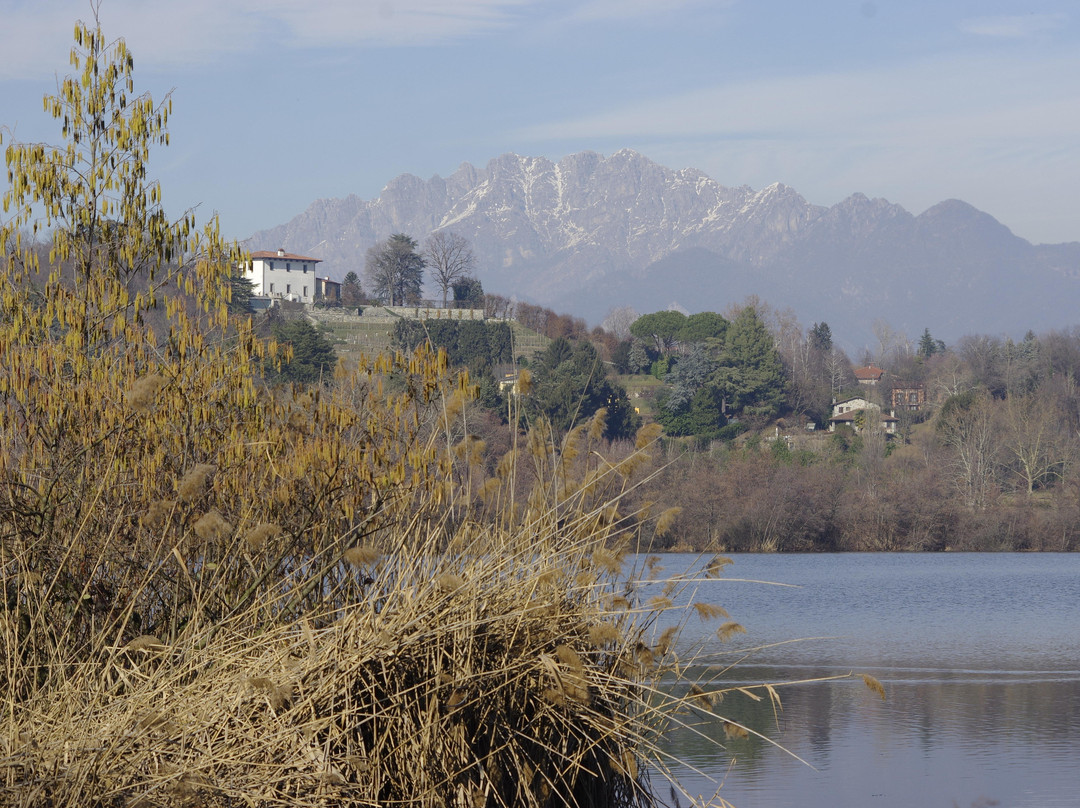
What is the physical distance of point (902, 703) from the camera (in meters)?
13.9

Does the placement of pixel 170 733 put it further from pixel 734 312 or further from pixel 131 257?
pixel 734 312

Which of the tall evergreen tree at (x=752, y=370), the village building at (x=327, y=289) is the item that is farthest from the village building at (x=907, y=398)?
the village building at (x=327, y=289)

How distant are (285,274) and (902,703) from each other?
372 feet

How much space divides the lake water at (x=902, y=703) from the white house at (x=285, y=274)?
313 ft

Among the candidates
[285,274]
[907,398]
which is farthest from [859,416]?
[285,274]

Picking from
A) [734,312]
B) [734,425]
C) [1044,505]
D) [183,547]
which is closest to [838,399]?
[734,312]

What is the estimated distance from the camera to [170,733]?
390 centimetres

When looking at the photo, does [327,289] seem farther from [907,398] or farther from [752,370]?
[907,398]

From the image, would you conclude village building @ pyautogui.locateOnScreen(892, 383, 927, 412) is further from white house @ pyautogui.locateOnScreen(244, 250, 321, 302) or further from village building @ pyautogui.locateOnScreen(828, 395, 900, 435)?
white house @ pyautogui.locateOnScreen(244, 250, 321, 302)

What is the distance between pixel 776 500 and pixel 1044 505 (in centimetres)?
1443

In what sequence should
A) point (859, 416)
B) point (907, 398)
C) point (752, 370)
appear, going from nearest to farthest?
point (859, 416)
point (752, 370)
point (907, 398)

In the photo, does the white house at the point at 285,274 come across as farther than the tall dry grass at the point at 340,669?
Yes

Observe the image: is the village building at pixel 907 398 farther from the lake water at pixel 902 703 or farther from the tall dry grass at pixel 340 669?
the tall dry grass at pixel 340 669

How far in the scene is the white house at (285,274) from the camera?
4685 inches
